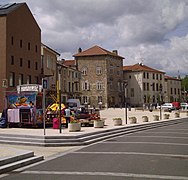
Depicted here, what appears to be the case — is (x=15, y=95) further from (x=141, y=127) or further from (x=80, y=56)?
(x=80, y=56)

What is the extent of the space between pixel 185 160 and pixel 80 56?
7560 cm

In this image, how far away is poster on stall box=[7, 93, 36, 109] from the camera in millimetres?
23547

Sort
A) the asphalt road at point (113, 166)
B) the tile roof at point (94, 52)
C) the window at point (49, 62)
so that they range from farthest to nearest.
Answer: the tile roof at point (94, 52)
the window at point (49, 62)
the asphalt road at point (113, 166)

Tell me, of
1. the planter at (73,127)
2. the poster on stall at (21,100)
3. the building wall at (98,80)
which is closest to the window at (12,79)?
the poster on stall at (21,100)

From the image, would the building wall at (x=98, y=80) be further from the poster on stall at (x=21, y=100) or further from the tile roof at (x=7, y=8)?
the poster on stall at (x=21, y=100)

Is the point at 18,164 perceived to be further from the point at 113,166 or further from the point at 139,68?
the point at 139,68

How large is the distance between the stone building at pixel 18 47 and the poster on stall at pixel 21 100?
1565 cm

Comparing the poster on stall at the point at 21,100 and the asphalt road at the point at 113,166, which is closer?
the asphalt road at the point at 113,166

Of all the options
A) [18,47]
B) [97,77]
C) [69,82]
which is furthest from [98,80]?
[18,47]

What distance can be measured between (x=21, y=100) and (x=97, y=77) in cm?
6176

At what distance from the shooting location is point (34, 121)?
76.2 feet

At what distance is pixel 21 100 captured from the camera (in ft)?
78.6

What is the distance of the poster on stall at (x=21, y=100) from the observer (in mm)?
23547

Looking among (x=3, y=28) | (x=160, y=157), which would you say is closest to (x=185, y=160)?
(x=160, y=157)
